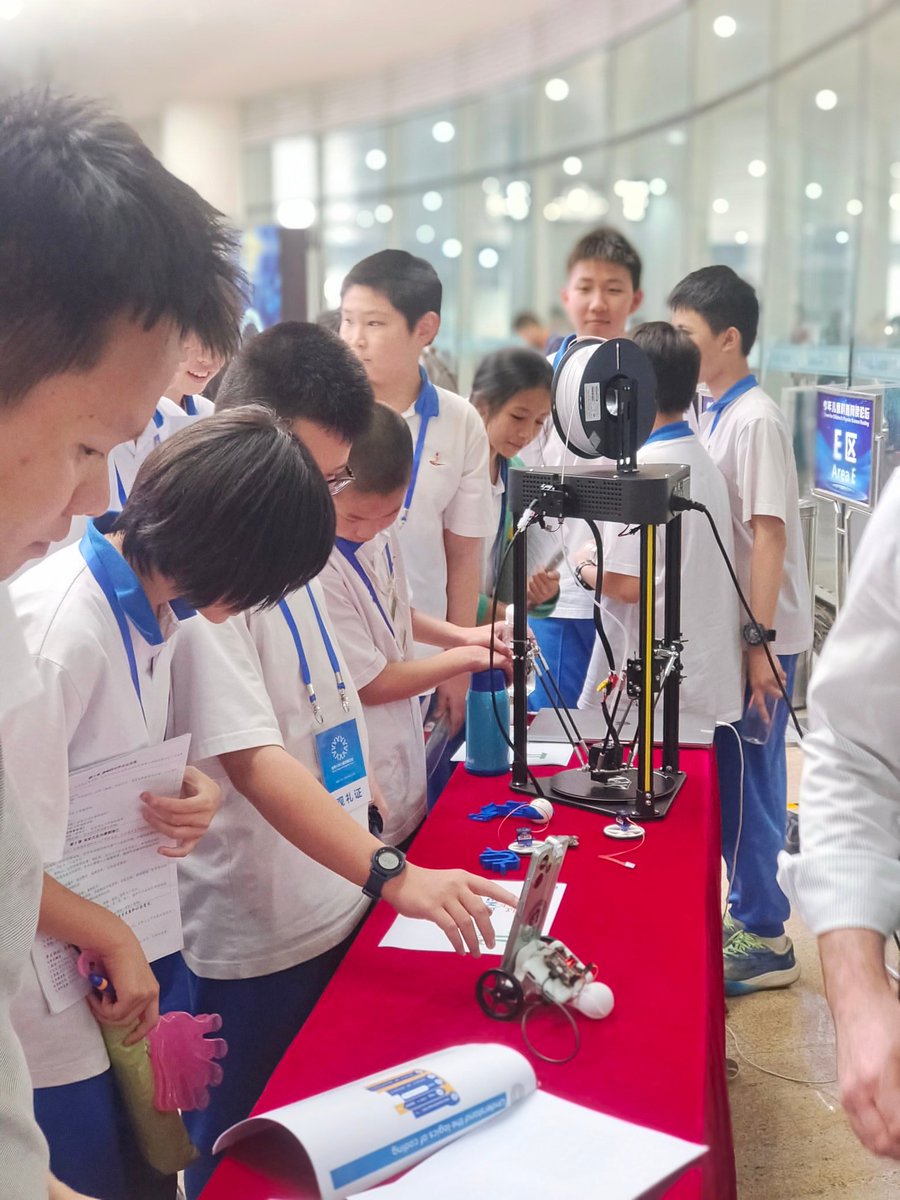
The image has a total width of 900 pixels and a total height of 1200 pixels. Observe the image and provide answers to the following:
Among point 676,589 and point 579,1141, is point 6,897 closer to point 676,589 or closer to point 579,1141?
point 579,1141

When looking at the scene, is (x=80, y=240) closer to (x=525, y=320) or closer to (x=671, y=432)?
(x=671, y=432)

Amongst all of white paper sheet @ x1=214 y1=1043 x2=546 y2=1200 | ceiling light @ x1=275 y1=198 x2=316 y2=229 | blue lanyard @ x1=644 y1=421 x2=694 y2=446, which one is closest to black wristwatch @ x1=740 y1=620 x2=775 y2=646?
blue lanyard @ x1=644 y1=421 x2=694 y2=446

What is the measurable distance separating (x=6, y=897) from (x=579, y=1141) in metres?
0.61

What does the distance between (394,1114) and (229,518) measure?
0.59m

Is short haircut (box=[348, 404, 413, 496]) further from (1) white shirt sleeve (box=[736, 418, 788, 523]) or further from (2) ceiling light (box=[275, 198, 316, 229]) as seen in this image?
(2) ceiling light (box=[275, 198, 316, 229])

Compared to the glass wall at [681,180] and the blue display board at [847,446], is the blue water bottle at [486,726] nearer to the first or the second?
the glass wall at [681,180]

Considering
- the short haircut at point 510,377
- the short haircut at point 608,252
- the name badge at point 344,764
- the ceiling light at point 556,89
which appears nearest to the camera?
the name badge at point 344,764

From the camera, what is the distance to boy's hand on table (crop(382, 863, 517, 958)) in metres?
1.26

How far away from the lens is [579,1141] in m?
0.98

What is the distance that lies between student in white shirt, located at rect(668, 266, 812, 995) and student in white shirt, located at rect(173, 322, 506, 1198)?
4.54 feet

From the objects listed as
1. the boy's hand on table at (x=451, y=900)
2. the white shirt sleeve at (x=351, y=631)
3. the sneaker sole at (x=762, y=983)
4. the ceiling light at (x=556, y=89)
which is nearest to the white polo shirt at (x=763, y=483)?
the sneaker sole at (x=762, y=983)

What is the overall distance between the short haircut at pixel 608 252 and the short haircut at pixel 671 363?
0.85 meters

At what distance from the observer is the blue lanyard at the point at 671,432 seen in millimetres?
2549

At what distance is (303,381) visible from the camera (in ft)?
5.29
